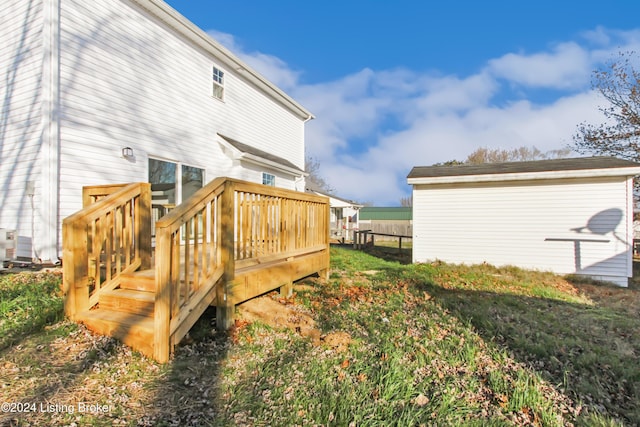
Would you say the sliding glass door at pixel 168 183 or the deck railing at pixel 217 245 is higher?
the sliding glass door at pixel 168 183

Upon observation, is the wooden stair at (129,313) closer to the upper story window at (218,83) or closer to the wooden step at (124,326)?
the wooden step at (124,326)

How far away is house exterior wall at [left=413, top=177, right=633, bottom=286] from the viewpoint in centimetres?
775

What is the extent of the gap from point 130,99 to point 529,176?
9670 millimetres

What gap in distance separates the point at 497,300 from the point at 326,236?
309cm

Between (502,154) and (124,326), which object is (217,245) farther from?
(502,154)

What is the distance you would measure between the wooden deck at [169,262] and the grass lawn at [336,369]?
231 millimetres

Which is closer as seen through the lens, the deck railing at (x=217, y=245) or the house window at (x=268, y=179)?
the deck railing at (x=217, y=245)

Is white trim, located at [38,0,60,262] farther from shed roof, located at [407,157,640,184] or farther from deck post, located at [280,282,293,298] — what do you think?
shed roof, located at [407,157,640,184]

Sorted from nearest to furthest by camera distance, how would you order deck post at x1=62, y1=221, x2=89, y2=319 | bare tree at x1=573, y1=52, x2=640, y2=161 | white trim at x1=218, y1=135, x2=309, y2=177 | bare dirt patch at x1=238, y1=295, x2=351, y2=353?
deck post at x1=62, y1=221, x2=89, y2=319 < bare dirt patch at x1=238, y1=295, x2=351, y2=353 < white trim at x1=218, y1=135, x2=309, y2=177 < bare tree at x1=573, y1=52, x2=640, y2=161

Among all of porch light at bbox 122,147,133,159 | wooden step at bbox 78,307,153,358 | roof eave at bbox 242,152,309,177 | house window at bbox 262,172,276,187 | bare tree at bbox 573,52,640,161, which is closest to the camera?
wooden step at bbox 78,307,153,358

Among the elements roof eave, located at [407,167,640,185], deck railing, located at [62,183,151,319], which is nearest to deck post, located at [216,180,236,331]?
deck railing, located at [62,183,151,319]

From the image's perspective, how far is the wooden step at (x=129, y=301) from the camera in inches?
123

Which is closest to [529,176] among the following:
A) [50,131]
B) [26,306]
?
[26,306]

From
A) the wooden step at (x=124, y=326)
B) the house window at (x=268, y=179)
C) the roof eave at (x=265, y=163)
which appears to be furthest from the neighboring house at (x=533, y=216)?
the wooden step at (x=124, y=326)
